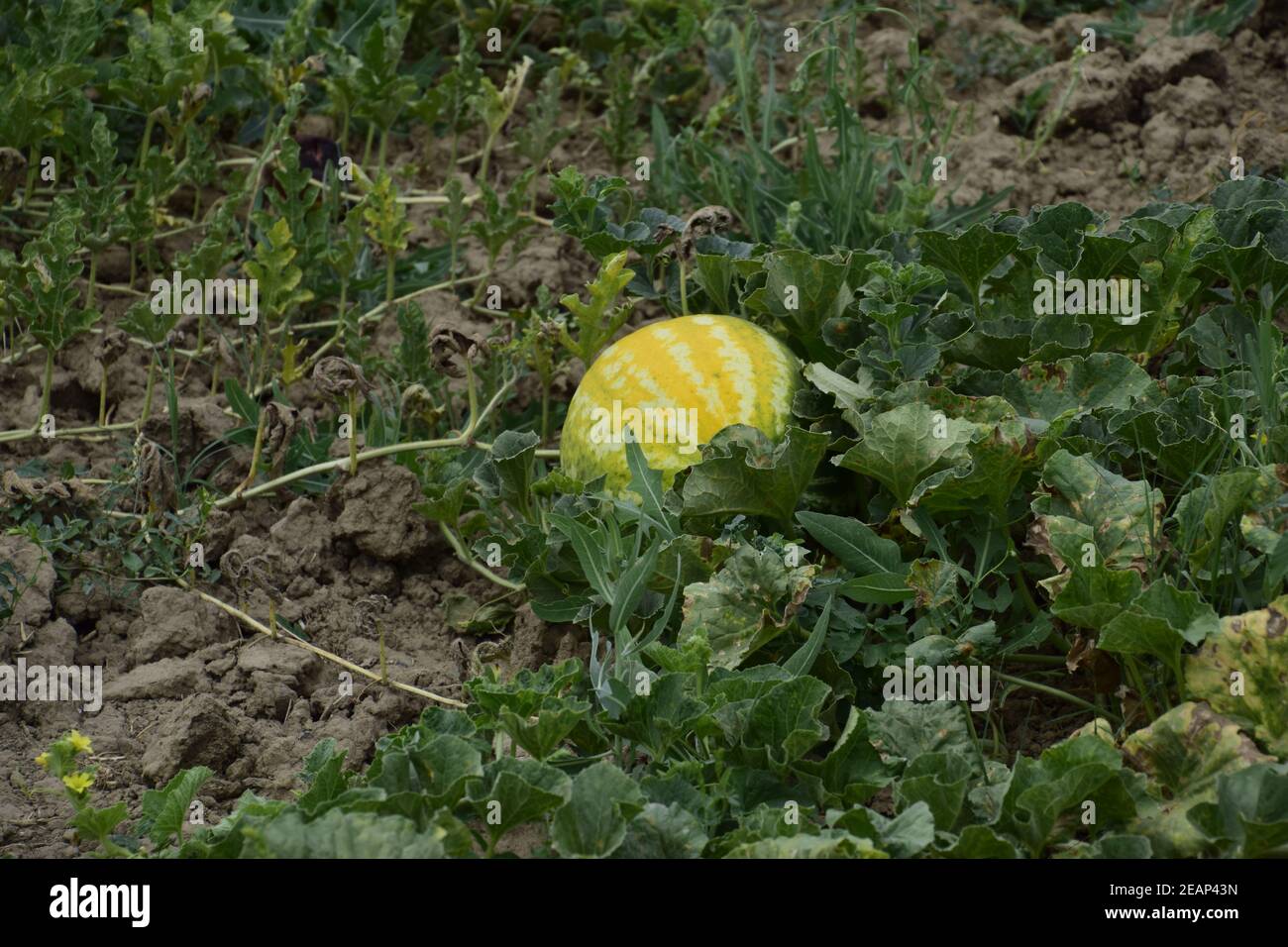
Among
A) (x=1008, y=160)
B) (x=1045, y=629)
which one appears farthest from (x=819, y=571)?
(x=1008, y=160)

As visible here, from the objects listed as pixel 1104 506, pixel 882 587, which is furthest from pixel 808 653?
pixel 1104 506

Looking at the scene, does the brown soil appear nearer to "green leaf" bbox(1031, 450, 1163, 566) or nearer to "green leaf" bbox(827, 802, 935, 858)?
"green leaf" bbox(1031, 450, 1163, 566)

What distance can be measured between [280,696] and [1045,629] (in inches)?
62.0

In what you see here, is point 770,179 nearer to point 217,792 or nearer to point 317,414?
point 317,414

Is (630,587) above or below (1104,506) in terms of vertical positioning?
below

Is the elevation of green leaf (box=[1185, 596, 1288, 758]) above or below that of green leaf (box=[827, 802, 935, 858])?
above

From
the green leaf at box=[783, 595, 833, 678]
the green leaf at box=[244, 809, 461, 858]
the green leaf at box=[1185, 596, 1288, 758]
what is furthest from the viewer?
the green leaf at box=[783, 595, 833, 678]

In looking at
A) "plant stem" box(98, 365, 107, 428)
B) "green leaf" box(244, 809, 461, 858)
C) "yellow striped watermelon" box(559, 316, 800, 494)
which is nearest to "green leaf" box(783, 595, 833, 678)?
"yellow striped watermelon" box(559, 316, 800, 494)
